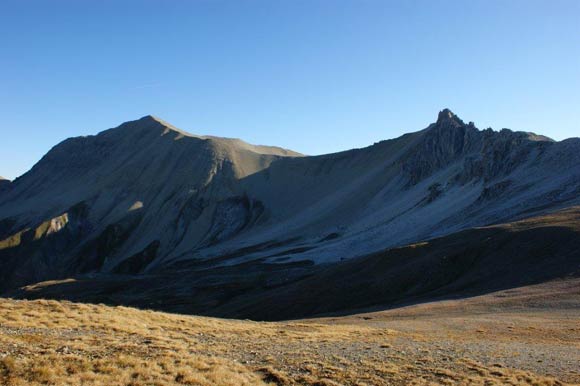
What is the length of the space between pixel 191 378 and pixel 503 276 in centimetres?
4417

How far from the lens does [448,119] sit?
153 metres

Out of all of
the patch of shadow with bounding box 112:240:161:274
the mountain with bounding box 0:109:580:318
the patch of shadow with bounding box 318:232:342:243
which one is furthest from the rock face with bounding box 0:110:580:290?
the patch of shadow with bounding box 318:232:342:243

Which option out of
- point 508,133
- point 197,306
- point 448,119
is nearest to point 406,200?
point 508,133

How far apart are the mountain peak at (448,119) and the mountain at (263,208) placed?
45cm

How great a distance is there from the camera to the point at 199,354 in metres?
18.1

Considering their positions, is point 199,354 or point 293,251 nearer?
point 199,354

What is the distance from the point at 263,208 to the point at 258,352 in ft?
451

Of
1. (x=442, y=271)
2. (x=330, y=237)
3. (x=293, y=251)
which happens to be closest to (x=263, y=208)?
(x=330, y=237)

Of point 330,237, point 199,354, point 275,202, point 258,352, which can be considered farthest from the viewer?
point 275,202

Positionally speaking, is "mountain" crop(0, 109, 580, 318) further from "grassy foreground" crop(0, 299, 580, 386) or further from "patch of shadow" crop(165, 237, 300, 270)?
"grassy foreground" crop(0, 299, 580, 386)

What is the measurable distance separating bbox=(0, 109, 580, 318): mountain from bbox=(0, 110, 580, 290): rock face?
1.43 feet

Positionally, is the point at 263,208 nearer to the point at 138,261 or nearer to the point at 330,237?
the point at 138,261

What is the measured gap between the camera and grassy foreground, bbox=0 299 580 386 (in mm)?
13992

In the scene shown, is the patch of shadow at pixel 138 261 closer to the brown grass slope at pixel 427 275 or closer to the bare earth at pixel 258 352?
the brown grass slope at pixel 427 275
